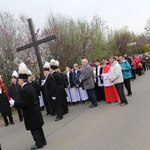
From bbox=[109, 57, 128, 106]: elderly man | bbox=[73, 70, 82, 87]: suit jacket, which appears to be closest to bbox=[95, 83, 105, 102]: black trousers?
bbox=[73, 70, 82, 87]: suit jacket

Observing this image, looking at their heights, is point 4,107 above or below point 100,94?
above

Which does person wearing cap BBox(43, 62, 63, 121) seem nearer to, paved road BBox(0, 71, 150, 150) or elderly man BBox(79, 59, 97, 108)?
paved road BBox(0, 71, 150, 150)

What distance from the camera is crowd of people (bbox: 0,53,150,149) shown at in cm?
725

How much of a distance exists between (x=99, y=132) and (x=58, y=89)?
13.7ft

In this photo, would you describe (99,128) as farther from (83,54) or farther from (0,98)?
(83,54)

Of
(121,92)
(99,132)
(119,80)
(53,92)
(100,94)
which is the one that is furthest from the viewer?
(100,94)

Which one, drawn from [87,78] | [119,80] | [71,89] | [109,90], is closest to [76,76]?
[71,89]

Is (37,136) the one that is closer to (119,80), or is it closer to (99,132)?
(99,132)

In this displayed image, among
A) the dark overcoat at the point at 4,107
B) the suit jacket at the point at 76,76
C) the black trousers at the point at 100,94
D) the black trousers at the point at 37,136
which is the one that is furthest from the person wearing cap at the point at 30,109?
the suit jacket at the point at 76,76

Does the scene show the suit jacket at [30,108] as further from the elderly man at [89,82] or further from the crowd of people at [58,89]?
the elderly man at [89,82]

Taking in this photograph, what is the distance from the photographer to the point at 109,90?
12.4 m

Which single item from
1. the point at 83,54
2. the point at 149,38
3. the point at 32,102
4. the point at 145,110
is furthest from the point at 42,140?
the point at 149,38

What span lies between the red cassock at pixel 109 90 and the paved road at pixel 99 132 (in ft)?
3.51

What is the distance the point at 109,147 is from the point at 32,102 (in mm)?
2220
